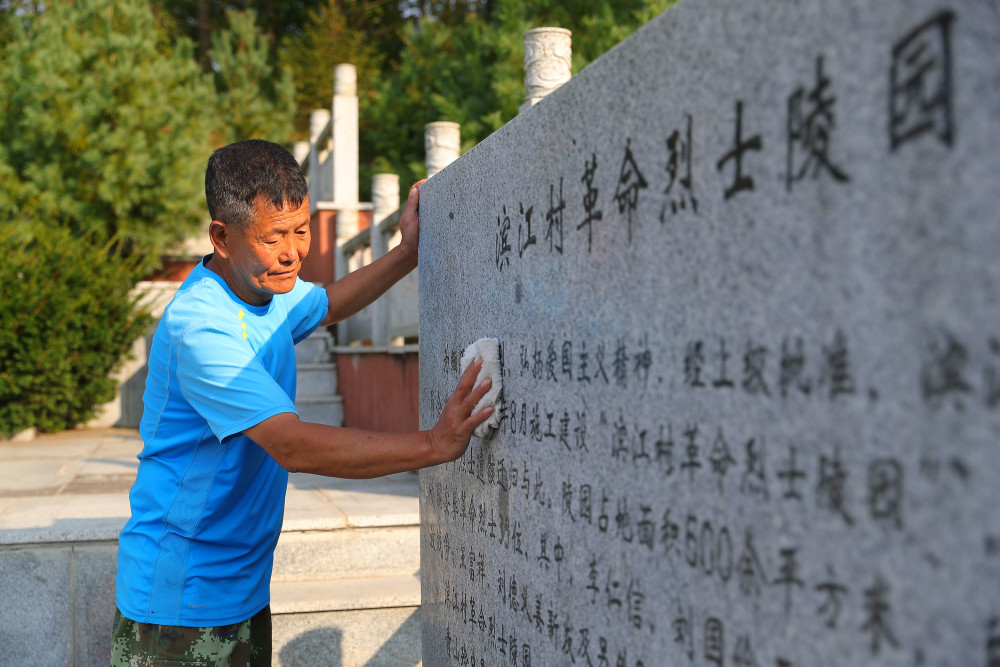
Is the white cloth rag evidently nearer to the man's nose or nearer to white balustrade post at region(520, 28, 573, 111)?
the man's nose

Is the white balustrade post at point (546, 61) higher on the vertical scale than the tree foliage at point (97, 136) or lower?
lower

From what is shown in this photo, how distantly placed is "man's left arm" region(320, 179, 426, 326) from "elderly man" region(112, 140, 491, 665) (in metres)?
0.41

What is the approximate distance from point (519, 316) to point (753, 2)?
0.86m

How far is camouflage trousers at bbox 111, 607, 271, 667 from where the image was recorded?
2.02 m

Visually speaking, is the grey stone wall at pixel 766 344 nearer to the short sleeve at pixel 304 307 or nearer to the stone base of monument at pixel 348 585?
the short sleeve at pixel 304 307

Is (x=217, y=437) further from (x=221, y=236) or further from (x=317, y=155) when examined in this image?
(x=317, y=155)

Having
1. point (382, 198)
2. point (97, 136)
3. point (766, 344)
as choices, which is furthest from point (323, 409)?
point (766, 344)

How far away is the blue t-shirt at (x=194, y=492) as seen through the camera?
6.48 ft

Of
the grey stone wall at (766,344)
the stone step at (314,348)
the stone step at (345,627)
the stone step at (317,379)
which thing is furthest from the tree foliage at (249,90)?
the grey stone wall at (766,344)

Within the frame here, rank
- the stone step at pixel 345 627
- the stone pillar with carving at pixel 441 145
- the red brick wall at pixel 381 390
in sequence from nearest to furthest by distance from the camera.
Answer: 1. the stone step at pixel 345 627
2. the stone pillar with carving at pixel 441 145
3. the red brick wall at pixel 381 390

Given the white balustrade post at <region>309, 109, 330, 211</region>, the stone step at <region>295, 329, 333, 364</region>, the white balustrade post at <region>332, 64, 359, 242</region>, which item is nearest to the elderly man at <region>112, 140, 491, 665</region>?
the stone step at <region>295, 329, 333, 364</region>

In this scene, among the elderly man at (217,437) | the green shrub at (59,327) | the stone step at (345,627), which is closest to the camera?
the elderly man at (217,437)

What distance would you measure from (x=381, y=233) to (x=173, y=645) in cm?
520

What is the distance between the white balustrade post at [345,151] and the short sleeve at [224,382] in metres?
7.58
